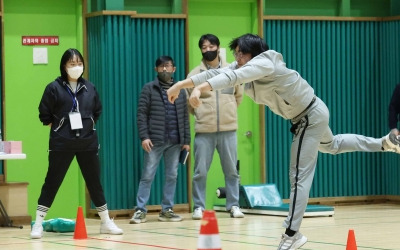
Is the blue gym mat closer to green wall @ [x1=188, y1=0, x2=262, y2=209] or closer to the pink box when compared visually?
green wall @ [x1=188, y1=0, x2=262, y2=209]

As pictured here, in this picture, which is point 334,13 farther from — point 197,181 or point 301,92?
point 301,92

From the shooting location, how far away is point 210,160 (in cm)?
1052

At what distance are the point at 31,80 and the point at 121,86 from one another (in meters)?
1.10

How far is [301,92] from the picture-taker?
668 centimetres

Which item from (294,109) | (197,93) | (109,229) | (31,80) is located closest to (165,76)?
(31,80)

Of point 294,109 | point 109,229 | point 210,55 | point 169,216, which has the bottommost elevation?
point 169,216

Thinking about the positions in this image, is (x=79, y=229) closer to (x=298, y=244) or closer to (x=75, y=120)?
(x=75, y=120)

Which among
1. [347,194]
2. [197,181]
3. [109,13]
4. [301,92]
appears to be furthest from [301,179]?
[347,194]

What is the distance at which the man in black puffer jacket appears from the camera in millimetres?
10164

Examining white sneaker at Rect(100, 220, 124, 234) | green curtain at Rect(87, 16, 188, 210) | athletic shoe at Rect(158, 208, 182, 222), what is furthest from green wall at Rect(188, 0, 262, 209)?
white sneaker at Rect(100, 220, 124, 234)

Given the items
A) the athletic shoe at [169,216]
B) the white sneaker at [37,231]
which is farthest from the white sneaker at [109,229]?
the athletic shoe at [169,216]

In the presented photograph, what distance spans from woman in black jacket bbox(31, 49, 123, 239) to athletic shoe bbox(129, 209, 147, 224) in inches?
54.2

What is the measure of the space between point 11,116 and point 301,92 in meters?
4.95

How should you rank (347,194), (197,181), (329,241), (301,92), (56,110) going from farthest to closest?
1. (347,194)
2. (197,181)
3. (56,110)
4. (329,241)
5. (301,92)
